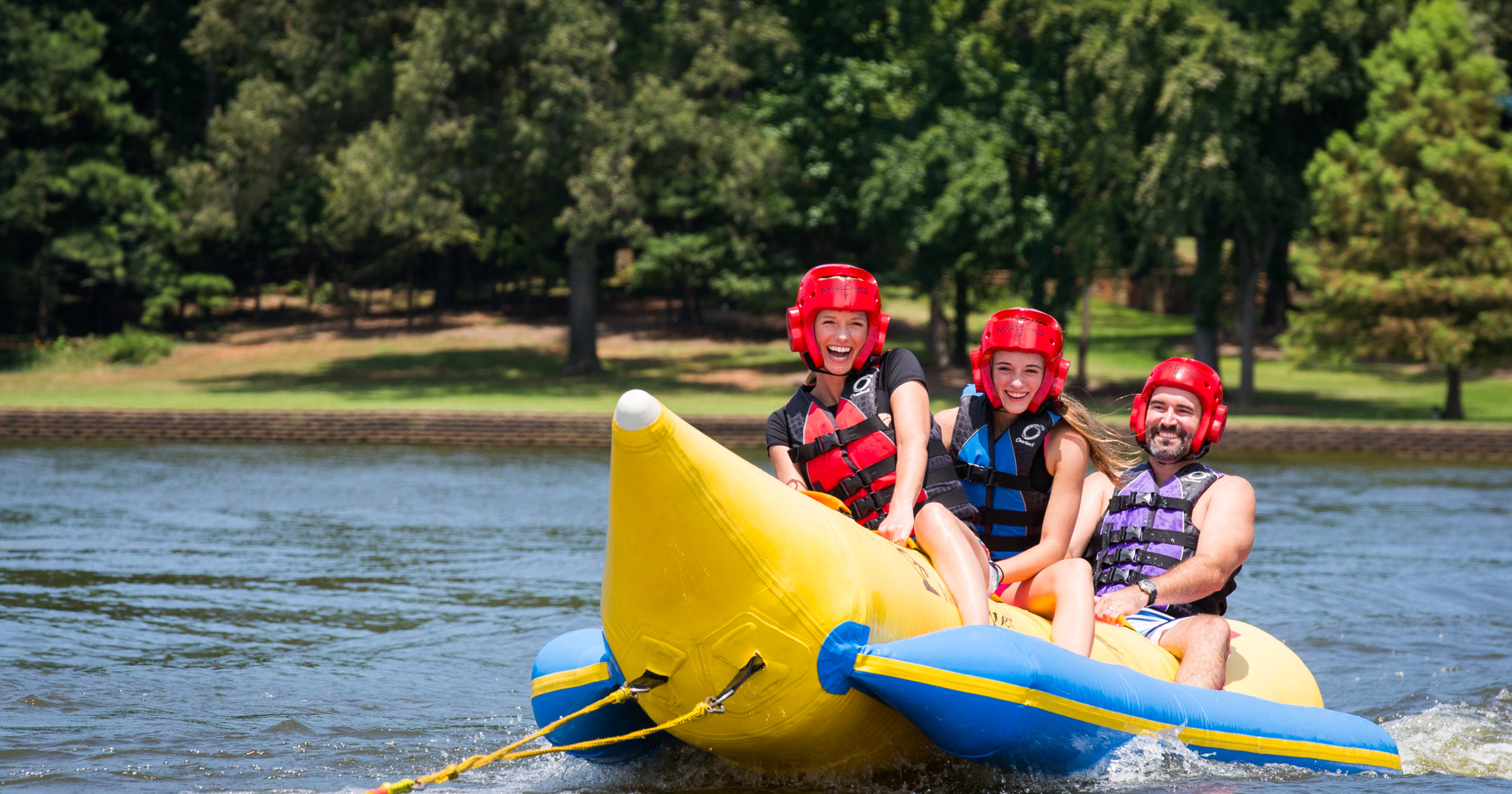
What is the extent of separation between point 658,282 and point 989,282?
872 centimetres

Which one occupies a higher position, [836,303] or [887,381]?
[836,303]

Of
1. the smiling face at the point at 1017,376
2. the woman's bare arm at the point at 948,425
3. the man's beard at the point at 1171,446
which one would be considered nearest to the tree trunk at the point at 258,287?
the woman's bare arm at the point at 948,425

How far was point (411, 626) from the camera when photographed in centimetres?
912

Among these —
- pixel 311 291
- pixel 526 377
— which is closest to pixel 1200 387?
pixel 526 377

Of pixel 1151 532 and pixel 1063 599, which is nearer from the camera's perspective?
pixel 1063 599

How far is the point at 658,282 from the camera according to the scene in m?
37.0

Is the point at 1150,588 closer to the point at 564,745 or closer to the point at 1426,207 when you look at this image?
the point at 564,745

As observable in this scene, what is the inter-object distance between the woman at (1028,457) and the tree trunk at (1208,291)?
2341cm

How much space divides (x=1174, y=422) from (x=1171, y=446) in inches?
4.2

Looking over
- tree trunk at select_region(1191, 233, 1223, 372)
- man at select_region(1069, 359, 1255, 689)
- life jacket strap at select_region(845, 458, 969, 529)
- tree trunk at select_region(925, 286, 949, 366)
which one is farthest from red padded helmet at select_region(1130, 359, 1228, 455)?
tree trunk at select_region(925, 286, 949, 366)

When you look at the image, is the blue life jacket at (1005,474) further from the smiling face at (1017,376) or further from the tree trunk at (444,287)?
the tree trunk at (444,287)

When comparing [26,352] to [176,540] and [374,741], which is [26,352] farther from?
[374,741]

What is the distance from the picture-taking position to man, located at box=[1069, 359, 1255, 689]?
5809 mm

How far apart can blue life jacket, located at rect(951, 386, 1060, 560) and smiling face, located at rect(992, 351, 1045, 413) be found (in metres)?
0.12
